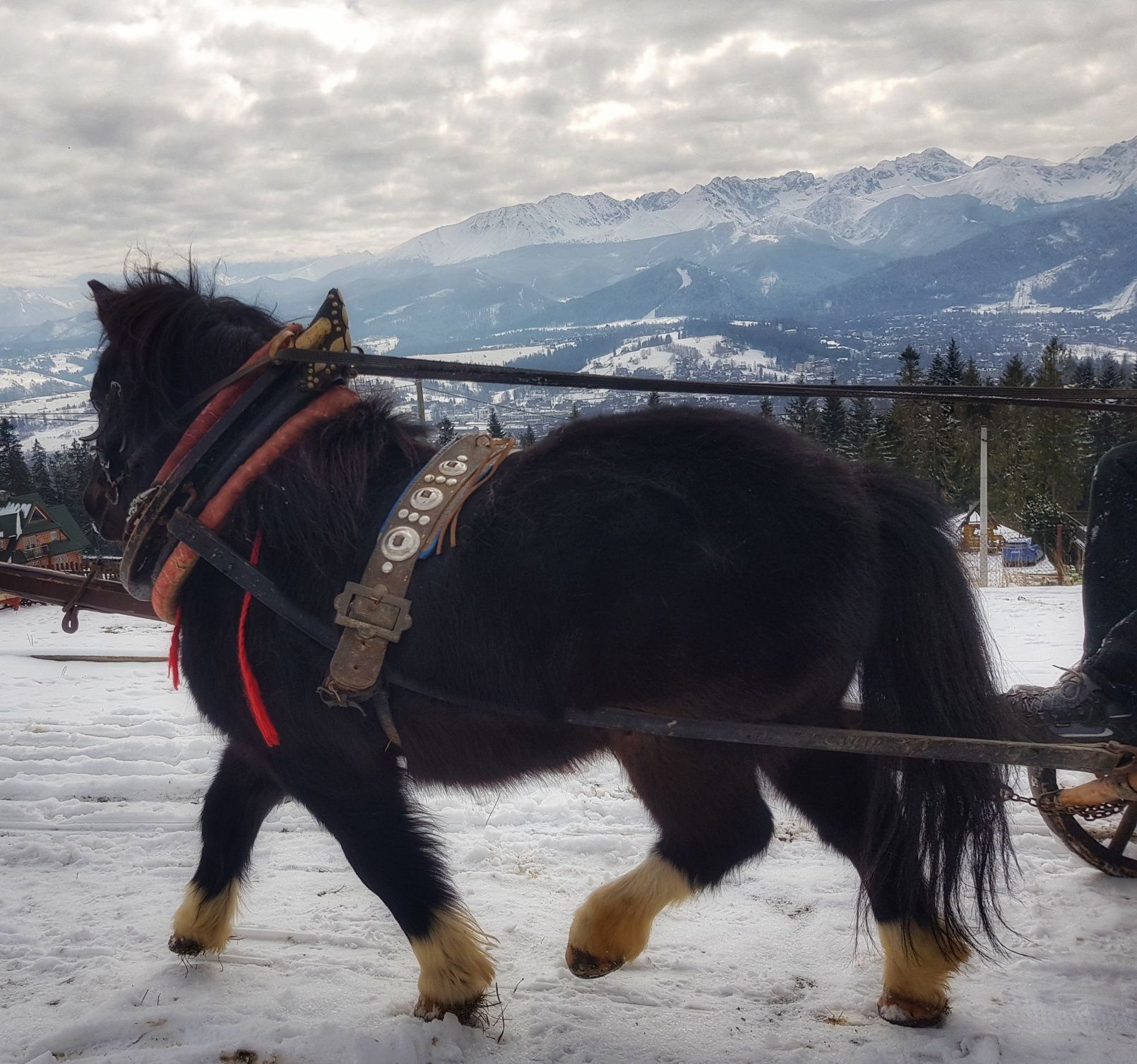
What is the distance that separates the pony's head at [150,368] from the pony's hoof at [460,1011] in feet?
5.23

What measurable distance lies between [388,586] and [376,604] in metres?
0.05

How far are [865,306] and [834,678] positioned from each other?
160m

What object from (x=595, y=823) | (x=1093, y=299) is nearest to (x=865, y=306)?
(x=1093, y=299)

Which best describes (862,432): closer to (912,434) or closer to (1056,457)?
(912,434)

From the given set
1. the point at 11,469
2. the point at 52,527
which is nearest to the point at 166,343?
the point at 52,527

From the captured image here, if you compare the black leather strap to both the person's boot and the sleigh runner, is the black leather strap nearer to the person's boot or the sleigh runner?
the sleigh runner

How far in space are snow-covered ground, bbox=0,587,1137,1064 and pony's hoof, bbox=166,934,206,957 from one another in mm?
35

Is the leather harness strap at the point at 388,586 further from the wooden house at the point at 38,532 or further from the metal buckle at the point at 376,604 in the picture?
the wooden house at the point at 38,532

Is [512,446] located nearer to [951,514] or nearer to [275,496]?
[275,496]

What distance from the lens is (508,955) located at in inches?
107

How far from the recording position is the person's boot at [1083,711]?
8.11 feet

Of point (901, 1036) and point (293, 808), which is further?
point (293, 808)

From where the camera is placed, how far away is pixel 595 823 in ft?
11.9

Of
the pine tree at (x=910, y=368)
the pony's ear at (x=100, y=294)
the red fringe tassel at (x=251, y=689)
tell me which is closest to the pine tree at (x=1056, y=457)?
the pine tree at (x=910, y=368)
